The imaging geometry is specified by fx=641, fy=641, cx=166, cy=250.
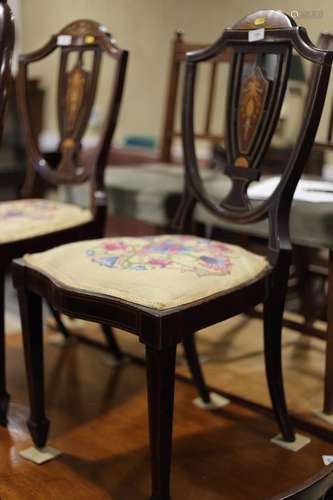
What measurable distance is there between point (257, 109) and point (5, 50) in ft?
1.77

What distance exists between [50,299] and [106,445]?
0.38 metres

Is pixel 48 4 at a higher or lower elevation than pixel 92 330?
higher

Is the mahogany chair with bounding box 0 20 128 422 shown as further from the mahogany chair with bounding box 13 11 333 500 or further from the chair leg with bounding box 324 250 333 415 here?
the chair leg with bounding box 324 250 333 415

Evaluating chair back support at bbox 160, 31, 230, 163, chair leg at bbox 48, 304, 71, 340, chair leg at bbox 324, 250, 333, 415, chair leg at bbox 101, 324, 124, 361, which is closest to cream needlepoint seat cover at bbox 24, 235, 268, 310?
chair leg at bbox 324, 250, 333, 415

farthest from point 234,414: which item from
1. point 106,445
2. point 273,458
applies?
point 106,445

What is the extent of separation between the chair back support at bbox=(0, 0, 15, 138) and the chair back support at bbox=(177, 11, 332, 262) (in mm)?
388

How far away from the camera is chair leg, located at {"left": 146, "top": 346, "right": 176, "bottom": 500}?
1.04m

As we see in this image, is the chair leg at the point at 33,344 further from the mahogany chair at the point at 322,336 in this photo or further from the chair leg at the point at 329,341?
the chair leg at the point at 329,341

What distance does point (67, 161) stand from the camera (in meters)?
1.72

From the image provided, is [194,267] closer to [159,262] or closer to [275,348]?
[159,262]

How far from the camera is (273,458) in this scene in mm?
1348

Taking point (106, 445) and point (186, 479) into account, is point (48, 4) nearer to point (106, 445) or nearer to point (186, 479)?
point (106, 445)

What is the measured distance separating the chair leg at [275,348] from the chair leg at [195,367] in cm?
23

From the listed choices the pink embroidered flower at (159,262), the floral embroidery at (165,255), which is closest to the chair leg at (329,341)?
the floral embroidery at (165,255)
